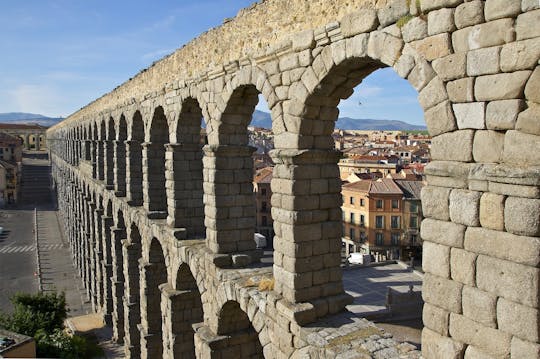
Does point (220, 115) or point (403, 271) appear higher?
point (220, 115)

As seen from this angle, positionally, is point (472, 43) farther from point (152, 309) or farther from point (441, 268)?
point (152, 309)

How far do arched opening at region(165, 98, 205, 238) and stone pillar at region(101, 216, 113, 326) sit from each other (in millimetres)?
11068

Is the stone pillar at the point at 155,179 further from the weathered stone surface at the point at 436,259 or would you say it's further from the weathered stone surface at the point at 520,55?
the weathered stone surface at the point at 520,55

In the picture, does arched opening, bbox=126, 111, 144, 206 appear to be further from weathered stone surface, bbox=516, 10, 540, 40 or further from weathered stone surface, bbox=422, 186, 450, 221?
weathered stone surface, bbox=516, 10, 540, 40

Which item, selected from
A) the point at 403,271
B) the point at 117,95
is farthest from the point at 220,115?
the point at 403,271

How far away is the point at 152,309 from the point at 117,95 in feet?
35.3

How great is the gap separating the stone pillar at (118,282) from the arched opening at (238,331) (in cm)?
1158

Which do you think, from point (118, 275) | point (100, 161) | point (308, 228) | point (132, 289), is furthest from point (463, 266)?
point (100, 161)

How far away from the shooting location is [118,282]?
71.4 ft

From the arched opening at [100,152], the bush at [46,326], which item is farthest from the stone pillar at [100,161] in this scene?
the bush at [46,326]

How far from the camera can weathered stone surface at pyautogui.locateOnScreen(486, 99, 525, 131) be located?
4516mm

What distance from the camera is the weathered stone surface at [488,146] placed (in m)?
4.70

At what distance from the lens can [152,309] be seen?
52.6 ft

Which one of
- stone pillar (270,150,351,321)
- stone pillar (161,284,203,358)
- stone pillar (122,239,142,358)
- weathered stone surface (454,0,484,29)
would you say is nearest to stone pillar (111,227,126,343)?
stone pillar (122,239,142,358)
